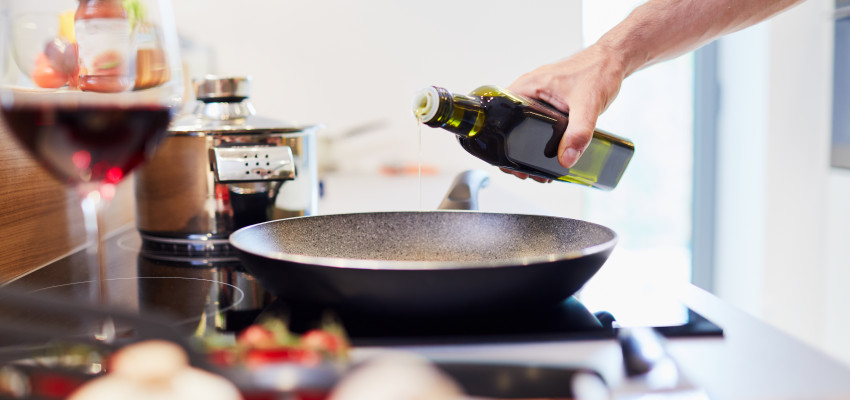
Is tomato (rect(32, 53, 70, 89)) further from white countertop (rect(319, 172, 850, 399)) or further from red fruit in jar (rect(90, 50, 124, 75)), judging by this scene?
white countertop (rect(319, 172, 850, 399))

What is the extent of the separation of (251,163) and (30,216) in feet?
0.78

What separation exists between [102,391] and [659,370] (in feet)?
0.87

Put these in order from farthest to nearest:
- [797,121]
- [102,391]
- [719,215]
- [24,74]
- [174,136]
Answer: [719,215] → [797,121] → [174,136] → [24,74] → [102,391]

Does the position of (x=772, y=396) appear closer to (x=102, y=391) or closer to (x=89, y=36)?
(x=102, y=391)

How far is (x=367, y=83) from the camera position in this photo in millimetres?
2250

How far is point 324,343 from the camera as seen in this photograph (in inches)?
14.3

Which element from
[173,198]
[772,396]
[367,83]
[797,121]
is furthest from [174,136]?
[797,121]

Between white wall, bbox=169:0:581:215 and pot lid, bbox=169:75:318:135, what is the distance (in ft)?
4.65

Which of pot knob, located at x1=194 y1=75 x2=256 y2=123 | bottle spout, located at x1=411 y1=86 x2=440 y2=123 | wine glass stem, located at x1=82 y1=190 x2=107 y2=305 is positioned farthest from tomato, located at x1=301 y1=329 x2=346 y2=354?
pot knob, located at x1=194 y1=75 x2=256 y2=123

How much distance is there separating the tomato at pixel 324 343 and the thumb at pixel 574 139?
1.50ft

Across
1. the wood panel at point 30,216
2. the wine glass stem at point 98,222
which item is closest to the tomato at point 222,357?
the wine glass stem at point 98,222

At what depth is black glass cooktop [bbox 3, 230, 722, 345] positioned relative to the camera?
0.45 metres

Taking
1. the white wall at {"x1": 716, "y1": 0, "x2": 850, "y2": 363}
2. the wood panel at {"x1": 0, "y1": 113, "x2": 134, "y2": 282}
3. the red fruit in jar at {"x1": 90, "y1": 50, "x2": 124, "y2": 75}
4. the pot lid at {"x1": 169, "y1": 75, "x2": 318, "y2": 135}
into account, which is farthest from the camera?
the white wall at {"x1": 716, "y1": 0, "x2": 850, "y2": 363}

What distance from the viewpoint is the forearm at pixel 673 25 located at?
992 mm
